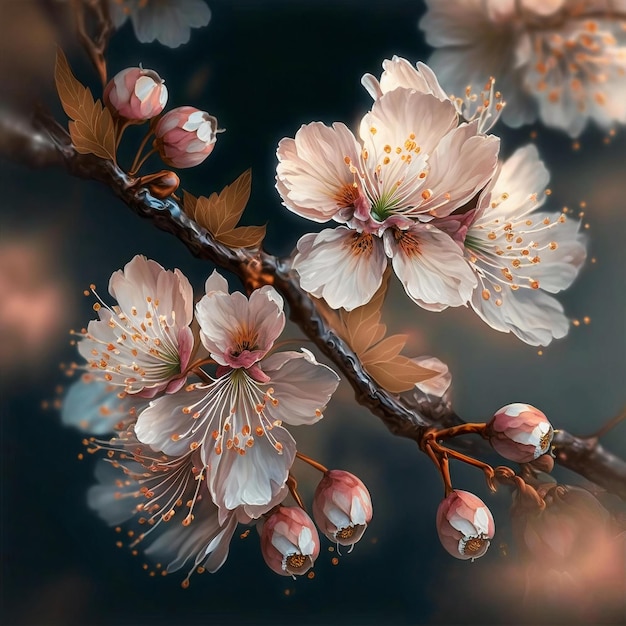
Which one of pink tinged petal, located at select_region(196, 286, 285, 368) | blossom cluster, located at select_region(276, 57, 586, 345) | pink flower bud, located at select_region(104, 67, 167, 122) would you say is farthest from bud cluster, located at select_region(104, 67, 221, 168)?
pink tinged petal, located at select_region(196, 286, 285, 368)

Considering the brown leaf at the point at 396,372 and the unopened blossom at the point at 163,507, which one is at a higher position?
the brown leaf at the point at 396,372

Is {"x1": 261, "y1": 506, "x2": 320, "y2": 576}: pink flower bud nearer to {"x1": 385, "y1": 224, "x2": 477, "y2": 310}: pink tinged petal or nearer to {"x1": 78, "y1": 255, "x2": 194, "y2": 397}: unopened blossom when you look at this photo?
{"x1": 78, "y1": 255, "x2": 194, "y2": 397}: unopened blossom

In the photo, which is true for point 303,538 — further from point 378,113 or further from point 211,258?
point 378,113

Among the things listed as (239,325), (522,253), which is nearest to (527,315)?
(522,253)

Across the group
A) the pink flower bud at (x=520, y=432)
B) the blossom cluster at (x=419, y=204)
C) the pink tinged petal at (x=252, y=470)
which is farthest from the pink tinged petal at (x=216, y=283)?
the pink flower bud at (x=520, y=432)

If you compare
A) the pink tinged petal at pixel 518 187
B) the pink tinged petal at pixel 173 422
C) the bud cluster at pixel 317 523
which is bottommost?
the bud cluster at pixel 317 523

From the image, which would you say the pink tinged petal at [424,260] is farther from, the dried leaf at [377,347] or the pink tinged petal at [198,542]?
the pink tinged petal at [198,542]
